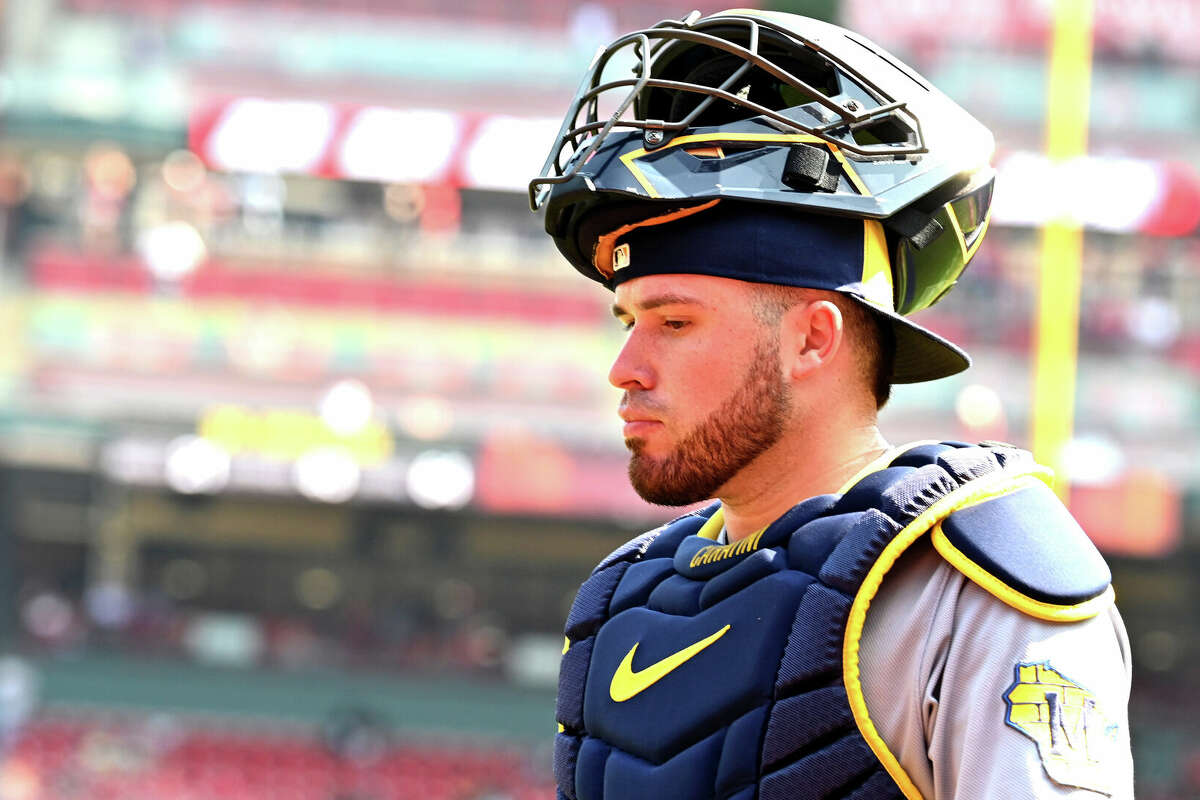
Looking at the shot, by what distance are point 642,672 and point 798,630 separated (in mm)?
212

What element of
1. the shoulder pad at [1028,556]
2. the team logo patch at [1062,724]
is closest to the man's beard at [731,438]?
the shoulder pad at [1028,556]

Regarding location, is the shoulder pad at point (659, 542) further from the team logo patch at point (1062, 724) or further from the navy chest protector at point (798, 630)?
the team logo patch at point (1062, 724)

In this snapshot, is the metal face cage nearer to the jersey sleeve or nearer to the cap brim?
the cap brim

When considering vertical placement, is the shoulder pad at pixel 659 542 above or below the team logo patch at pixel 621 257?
below

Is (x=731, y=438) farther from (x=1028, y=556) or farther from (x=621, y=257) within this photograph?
(x=1028, y=556)

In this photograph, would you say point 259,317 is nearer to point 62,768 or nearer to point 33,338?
point 33,338

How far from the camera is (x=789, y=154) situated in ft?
5.10

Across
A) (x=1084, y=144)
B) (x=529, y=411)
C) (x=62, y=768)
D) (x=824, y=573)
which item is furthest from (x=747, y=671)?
(x=1084, y=144)

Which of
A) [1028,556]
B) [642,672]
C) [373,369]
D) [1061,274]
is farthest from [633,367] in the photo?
[373,369]

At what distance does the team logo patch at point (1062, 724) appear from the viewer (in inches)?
51.8

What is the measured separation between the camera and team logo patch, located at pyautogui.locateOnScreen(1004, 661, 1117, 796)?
132cm

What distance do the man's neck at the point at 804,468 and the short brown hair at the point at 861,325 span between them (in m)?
0.06

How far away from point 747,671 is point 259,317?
53.2 feet

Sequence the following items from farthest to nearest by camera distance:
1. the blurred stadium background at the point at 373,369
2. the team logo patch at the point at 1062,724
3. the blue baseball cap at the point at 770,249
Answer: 1. the blurred stadium background at the point at 373,369
2. the blue baseball cap at the point at 770,249
3. the team logo patch at the point at 1062,724
